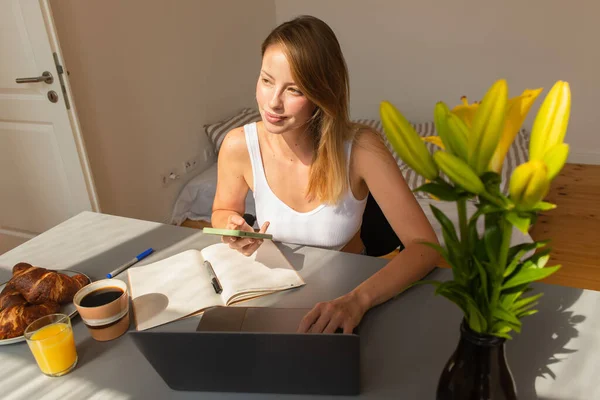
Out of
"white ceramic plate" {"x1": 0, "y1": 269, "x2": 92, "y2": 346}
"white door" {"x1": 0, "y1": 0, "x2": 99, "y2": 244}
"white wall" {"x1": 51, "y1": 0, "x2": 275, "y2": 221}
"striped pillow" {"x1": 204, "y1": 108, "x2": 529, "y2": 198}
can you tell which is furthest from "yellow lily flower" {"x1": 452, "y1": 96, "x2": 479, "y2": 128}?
"white wall" {"x1": 51, "y1": 0, "x2": 275, "y2": 221}

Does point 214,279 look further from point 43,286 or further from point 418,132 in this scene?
point 418,132

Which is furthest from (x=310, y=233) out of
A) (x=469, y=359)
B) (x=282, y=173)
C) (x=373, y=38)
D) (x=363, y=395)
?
(x=373, y=38)

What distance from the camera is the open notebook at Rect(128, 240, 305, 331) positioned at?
38.4 inches

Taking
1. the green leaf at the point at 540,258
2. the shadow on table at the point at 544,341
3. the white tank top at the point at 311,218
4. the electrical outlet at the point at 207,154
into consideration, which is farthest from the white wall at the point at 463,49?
the green leaf at the point at 540,258

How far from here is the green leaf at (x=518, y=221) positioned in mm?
442

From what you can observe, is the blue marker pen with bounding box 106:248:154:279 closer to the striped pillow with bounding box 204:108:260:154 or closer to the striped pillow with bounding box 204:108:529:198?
the striped pillow with bounding box 204:108:529:198

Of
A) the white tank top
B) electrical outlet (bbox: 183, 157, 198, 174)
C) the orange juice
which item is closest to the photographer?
the orange juice

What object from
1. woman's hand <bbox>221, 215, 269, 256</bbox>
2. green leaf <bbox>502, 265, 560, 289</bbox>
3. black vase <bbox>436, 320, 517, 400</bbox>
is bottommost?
woman's hand <bbox>221, 215, 269, 256</bbox>

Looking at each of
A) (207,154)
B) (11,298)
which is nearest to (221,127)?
(207,154)

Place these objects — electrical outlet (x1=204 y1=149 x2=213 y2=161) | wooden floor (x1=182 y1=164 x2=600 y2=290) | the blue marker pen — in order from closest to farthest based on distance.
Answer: the blue marker pen < wooden floor (x1=182 y1=164 x2=600 y2=290) < electrical outlet (x1=204 y1=149 x2=213 y2=161)

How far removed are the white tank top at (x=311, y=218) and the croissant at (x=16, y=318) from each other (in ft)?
2.06

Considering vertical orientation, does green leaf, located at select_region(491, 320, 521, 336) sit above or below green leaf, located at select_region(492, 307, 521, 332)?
below

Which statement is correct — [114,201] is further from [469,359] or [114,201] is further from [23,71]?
[469,359]

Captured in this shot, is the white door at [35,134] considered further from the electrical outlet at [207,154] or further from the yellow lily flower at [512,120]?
the yellow lily flower at [512,120]
